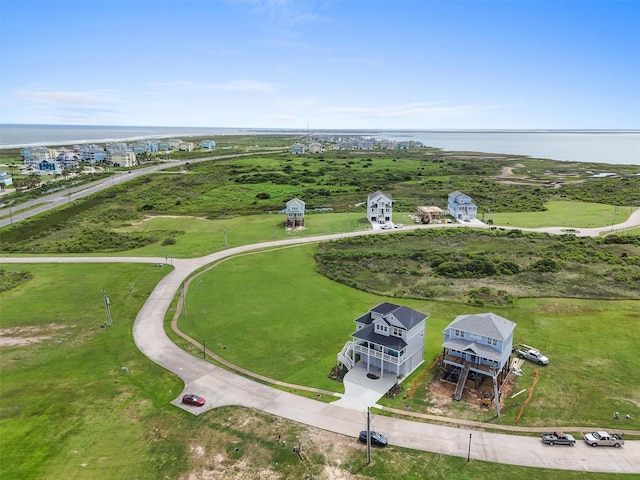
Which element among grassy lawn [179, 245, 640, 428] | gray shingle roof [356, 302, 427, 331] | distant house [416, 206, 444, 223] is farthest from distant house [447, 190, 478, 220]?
gray shingle roof [356, 302, 427, 331]

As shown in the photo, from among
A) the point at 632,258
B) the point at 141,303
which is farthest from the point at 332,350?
the point at 632,258

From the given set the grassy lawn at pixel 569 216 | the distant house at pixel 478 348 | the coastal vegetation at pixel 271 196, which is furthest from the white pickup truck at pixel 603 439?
the grassy lawn at pixel 569 216

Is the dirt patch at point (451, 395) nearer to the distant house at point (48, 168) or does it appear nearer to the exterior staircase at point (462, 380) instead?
the exterior staircase at point (462, 380)

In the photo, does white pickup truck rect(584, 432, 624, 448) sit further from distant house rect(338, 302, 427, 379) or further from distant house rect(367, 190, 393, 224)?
distant house rect(367, 190, 393, 224)

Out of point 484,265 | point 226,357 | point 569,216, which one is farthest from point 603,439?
point 569,216

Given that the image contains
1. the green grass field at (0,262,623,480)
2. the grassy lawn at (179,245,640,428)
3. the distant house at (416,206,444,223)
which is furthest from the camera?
the distant house at (416,206,444,223)

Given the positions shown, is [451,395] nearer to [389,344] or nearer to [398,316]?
[389,344]
